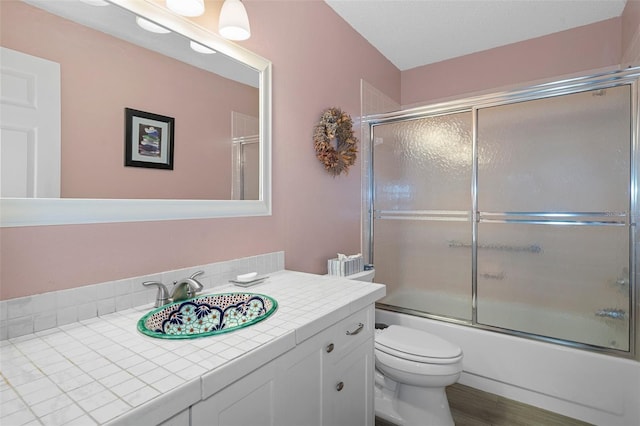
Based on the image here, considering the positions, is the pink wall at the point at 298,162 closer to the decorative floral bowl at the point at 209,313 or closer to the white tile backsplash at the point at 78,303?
the white tile backsplash at the point at 78,303

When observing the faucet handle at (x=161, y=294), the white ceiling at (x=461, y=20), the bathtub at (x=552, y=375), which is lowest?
the bathtub at (x=552, y=375)

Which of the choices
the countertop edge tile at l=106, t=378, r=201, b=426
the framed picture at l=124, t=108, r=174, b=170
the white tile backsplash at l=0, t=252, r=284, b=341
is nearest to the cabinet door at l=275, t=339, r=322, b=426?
the countertop edge tile at l=106, t=378, r=201, b=426

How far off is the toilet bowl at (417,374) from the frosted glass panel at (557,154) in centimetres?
106

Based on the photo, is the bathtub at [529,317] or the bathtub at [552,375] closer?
the bathtub at [552,375]

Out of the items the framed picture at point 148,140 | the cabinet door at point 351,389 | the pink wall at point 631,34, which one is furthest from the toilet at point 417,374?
the pink wall at point 631,34

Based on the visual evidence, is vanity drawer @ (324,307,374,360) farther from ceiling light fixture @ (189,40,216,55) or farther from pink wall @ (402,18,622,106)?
pink wall @ (402,18,622,106)

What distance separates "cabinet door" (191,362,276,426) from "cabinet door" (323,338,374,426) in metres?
0.28

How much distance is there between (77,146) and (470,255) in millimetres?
2243

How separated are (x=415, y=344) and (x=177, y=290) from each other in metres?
1.22

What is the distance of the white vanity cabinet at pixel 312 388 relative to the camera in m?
0.71

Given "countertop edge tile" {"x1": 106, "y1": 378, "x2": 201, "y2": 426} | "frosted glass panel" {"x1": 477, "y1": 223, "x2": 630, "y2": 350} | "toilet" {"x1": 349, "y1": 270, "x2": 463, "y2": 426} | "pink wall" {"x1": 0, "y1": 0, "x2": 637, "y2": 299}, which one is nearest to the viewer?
"countertop edge tile" {"x1": 106, "y1": 378, "x2": 201, "y2": 426}

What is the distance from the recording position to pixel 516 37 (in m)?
2.48

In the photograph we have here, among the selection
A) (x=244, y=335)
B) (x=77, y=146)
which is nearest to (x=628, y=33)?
(x=244, y=335)

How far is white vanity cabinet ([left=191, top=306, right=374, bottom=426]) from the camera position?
2.33 feet
